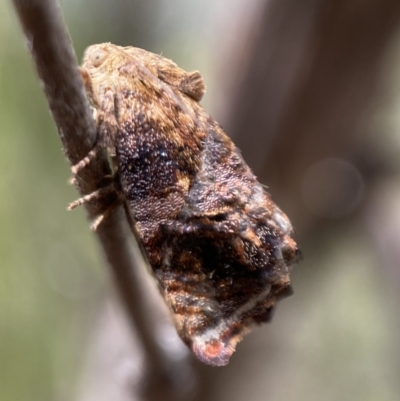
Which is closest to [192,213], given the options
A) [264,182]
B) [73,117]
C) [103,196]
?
[103,196]


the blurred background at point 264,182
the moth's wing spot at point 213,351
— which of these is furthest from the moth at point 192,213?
the blurred background at point 264,182

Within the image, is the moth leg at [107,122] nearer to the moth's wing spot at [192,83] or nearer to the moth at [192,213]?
the moth at [192,213]

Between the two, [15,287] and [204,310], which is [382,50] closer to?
[204,310]

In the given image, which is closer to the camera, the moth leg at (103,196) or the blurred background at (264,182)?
the moth leg at (103,196)

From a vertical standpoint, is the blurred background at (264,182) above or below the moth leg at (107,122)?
below

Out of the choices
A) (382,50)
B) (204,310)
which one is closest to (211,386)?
(204,310)

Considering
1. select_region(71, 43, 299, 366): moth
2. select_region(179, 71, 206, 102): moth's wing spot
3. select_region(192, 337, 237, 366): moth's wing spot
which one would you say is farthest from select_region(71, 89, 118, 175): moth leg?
select_region(192, 337, 237, 366): moth's wing spot
